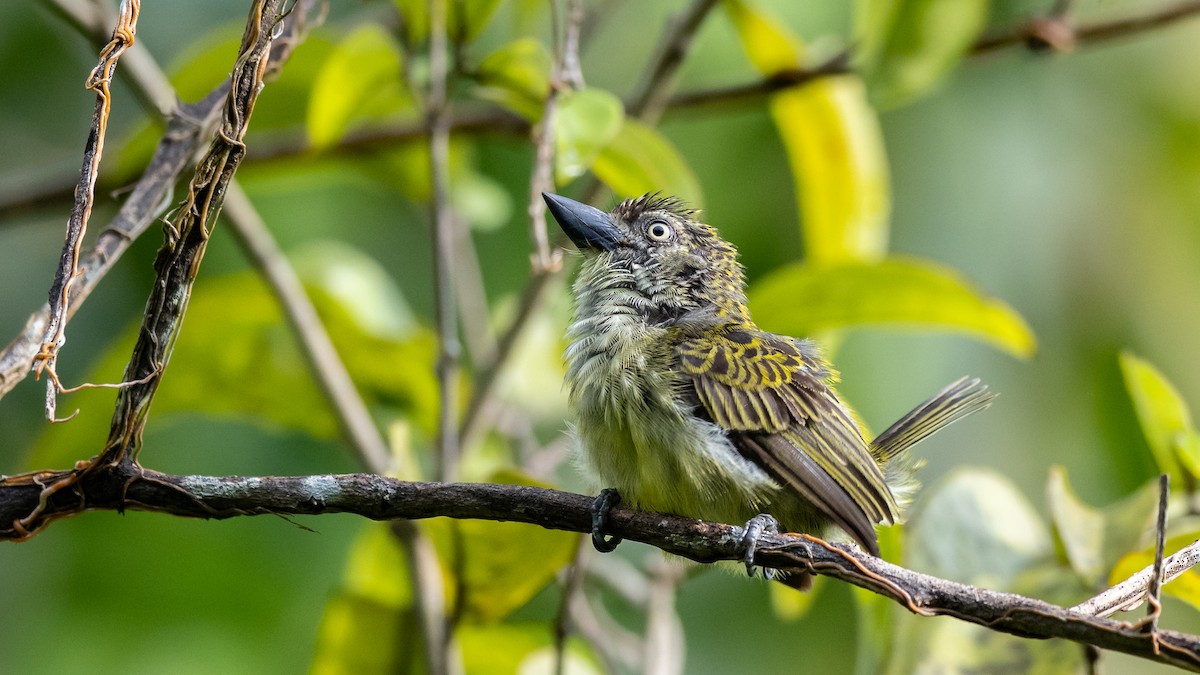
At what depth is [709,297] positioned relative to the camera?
301 cm

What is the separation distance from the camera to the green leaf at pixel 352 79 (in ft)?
8.54

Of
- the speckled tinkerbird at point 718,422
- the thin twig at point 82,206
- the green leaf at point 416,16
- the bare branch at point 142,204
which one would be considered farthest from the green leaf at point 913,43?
the thin twig at point 82,206

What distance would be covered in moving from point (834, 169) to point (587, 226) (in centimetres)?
71

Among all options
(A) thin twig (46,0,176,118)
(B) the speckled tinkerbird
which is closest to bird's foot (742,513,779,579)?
(B) the speckled tinkerbird

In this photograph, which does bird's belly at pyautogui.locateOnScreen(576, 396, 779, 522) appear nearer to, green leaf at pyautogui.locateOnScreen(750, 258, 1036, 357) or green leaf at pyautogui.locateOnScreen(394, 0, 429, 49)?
green leaf at pyautogui.locateOnScreen(750, 258, 1036, 357)

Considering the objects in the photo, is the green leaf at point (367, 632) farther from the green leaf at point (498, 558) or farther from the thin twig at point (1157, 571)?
the thin twig at point (1157, 571)

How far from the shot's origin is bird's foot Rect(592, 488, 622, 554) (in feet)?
6.12

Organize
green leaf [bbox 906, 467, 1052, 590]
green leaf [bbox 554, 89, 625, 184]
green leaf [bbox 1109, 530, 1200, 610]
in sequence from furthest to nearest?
green leaf [bbox 906, 467, 1052, 590] < green leaf [bbox 554, 89, 625, 184] < green leaf [bbox 1109, 530, 1200, 610]

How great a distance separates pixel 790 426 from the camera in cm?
246

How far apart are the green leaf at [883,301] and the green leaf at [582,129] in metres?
0.73

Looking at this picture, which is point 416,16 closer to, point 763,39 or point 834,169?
point 763,39

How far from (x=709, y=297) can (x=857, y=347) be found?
1.43m

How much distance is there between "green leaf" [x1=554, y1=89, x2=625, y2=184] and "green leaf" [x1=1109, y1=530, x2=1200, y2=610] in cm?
120

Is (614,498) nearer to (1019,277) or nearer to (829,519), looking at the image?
(829,519)
